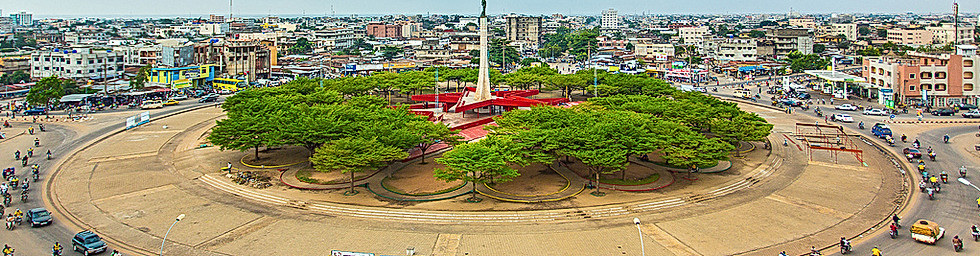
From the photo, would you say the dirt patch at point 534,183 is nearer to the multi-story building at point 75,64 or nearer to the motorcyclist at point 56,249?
the motorcyclist at point 56,249

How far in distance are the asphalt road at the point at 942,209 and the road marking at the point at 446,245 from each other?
62.0 ft

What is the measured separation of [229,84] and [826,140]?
86.7m

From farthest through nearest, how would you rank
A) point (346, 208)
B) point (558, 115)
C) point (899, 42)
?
point (899, 42)
point (558, 115)
point (346, 208)

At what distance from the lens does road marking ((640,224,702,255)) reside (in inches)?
1318

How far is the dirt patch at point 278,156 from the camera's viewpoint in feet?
173

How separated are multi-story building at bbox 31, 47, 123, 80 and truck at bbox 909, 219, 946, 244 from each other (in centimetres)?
11011

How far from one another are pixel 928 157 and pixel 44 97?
9086 centimetres

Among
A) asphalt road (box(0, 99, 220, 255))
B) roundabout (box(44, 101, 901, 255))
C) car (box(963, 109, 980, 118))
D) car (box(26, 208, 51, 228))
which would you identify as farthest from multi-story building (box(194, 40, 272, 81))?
car (box(963, 109, 980, 118))

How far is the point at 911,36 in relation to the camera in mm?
170125

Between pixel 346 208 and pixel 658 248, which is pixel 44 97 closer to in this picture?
pixel 346 208

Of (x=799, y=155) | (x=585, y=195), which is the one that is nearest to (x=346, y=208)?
(x=585, y=195)

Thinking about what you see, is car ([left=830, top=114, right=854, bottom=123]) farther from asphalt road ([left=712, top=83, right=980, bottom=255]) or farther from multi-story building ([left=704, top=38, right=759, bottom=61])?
multi-story building ([left=704, top=38, right=759, bottom=61])

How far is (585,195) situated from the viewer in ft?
141

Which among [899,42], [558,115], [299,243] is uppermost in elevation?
[899,42]
